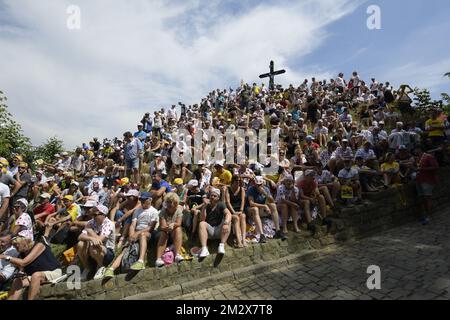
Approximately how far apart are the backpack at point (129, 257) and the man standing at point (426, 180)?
817 cm

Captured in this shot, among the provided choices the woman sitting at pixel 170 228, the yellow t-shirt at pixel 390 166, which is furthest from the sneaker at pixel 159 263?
the yellow t-shirt at pixel 390 166

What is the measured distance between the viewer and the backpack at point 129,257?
18.2 ft

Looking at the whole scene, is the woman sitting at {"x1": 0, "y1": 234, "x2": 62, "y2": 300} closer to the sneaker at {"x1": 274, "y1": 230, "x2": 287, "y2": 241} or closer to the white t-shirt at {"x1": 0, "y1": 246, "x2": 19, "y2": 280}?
the white t-shirt at {"x1": 0, "y1": 246, "x2": 19, "y2": 280}

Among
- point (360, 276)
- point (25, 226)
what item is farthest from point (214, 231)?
point (25, 226)

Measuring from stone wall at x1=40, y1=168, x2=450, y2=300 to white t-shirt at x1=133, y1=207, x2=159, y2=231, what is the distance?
3.30 feet

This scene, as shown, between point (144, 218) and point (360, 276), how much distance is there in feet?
15.5

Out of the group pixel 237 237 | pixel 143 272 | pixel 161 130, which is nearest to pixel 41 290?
pixel 143 272

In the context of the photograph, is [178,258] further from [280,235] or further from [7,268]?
[7,268]

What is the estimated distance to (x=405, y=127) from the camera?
1120 cm

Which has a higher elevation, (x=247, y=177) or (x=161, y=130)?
(x=161, y=130)

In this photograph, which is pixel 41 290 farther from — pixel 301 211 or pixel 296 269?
pixel 301 211

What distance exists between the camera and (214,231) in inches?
249

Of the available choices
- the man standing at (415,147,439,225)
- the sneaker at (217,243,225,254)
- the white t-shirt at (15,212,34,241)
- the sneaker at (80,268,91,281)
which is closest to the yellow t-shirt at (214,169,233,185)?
the sneaker at (217,243,225,254)
